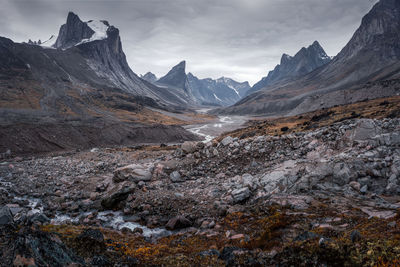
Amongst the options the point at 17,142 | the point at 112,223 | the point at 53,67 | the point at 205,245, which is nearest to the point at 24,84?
the point at 53,67

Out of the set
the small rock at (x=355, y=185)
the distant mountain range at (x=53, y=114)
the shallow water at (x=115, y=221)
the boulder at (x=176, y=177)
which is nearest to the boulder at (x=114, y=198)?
the shallow water at (x=115, y=221)

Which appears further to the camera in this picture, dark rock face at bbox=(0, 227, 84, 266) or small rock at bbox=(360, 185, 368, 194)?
small rock at bbox=(360, 185, 368, 194)

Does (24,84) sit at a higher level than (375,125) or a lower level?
higher

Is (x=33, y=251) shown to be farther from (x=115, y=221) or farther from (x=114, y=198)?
(x=114, y=198)

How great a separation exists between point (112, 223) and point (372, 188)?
18741 millimetres

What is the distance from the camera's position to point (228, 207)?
566 inches

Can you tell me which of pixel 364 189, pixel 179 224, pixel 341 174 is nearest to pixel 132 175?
pixel 179 224

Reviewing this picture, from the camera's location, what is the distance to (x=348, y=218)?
9.56 meters

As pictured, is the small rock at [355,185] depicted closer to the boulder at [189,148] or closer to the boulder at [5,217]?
the boulder at [189,148]

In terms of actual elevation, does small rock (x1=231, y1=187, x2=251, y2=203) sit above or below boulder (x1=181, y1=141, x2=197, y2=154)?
below

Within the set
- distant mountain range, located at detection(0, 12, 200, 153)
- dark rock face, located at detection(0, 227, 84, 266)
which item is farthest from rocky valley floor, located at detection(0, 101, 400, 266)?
distant mountain range, located at detection(0, 12, 200, 153)

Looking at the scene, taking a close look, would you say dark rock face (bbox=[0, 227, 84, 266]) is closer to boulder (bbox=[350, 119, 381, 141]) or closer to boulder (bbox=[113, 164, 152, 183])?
boulder (bbox=[113, 164, 152, 183])

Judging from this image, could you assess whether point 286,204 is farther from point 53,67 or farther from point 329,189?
point 53,67

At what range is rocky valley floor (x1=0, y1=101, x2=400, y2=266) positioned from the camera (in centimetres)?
659
